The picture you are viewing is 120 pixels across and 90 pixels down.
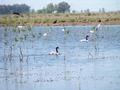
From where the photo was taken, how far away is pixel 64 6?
9888 centimetres

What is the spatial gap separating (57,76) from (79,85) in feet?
6.53

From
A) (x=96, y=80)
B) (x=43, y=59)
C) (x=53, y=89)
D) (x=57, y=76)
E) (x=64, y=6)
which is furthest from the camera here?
(x=64, y=6)

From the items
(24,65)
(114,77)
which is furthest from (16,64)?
(114,77)

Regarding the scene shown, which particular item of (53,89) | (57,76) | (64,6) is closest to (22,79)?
(57,76)

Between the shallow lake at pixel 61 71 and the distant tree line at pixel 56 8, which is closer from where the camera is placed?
the shallow lake at pixel 61 71

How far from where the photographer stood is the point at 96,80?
1620 cm

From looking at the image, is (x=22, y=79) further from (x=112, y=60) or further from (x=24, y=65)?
(x=112, y=60)

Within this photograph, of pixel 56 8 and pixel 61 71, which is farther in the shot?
pixel 56 8

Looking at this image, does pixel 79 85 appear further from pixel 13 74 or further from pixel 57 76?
pixel 13 74

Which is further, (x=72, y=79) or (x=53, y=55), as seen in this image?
(x=53, y=55)

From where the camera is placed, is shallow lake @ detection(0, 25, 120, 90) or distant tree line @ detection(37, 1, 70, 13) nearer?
shallow lake @ detection(0, 25, 120, 90)

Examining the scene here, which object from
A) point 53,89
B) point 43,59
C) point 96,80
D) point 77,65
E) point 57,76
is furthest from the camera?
point 43,59

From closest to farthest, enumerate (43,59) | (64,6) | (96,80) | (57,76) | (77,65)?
(96,80) → (57,76) → (77,65) → (43,59) → (64,6)

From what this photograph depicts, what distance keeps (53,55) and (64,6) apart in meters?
75.4
